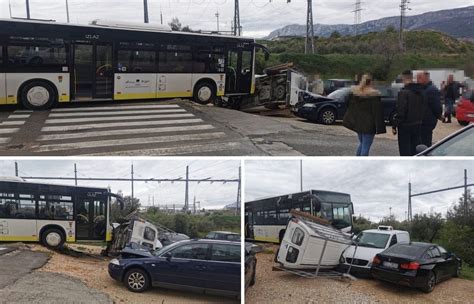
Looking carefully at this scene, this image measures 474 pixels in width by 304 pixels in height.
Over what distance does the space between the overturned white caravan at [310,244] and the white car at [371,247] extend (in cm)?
7

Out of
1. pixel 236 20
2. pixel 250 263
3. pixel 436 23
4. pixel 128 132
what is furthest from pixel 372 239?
pixel 236 20

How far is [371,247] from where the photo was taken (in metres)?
3.48

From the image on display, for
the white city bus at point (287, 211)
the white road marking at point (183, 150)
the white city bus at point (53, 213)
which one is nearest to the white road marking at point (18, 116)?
the white road marking at point (183, 150)

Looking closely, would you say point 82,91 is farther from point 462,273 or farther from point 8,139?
point 462,273

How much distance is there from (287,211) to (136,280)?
121 cm

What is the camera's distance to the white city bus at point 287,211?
3486 mm

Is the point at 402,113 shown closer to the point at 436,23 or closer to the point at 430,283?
the point at 430,283

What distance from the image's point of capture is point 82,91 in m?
12.3

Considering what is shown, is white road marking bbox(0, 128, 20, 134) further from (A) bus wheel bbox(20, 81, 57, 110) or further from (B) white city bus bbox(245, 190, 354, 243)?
(B) white city bus bbox(245, 190, 354, 243)

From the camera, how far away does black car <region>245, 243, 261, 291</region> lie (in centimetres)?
344

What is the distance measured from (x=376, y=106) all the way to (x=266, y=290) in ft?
10.9

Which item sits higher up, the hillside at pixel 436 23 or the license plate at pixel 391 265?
the hillside at pixel 436 23

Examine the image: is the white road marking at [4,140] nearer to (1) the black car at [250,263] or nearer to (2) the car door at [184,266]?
(2) the car door at [184,266]

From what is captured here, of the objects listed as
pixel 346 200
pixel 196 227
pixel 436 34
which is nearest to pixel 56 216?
pixel 196 227
